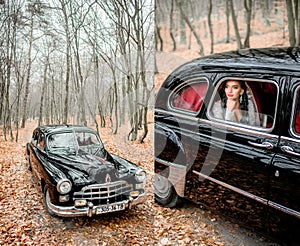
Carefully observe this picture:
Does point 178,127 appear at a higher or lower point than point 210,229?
higher

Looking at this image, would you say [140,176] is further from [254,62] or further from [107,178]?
[254,62]

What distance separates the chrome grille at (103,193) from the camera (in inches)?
57.2

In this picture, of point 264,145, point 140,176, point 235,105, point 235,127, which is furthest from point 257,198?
point 140,176

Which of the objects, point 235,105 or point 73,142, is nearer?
point 73,142

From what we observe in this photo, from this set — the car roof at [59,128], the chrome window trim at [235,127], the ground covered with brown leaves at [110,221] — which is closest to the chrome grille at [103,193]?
the ground covered with brown leaves at [110,221]

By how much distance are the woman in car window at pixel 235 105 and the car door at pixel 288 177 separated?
21 cm

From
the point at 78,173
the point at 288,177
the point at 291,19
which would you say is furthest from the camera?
the point at 291,19

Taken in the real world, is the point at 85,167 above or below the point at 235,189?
above

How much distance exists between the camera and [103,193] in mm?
1477

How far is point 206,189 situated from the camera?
178 cm

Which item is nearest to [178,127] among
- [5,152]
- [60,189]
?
[60,189]

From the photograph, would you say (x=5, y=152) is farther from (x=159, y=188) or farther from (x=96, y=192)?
(x=159, y=188)

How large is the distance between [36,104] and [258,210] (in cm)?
128

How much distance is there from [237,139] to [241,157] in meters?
0.11
